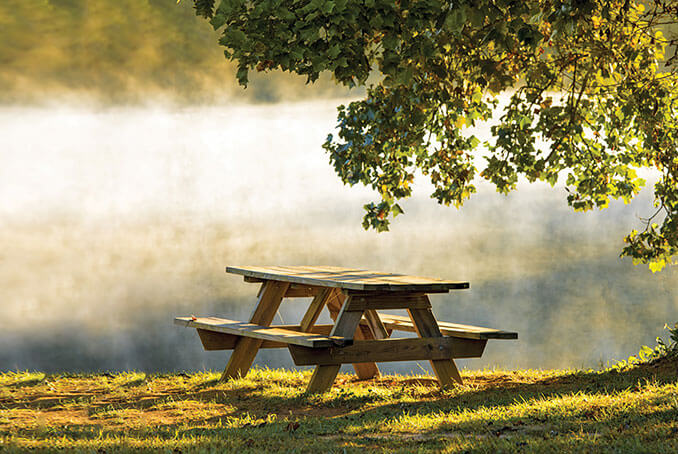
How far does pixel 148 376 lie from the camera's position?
9.35 m

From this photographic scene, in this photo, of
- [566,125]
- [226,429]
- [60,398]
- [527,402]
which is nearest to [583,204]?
[566,125]

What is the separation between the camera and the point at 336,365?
7285 mm

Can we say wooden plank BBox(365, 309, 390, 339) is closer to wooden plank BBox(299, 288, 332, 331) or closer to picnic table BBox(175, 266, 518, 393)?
picnic table BBox(175, 266, 518, 393)

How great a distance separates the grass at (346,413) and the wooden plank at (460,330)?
0.61 meters

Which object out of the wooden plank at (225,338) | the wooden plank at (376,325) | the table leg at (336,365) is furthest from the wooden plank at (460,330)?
the table leg at (336,365)

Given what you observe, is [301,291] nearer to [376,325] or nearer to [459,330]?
[376,325]

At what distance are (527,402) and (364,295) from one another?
1901 mm

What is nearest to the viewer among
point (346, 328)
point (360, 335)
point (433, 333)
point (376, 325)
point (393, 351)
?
point (346, 328)

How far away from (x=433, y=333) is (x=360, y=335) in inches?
52.4

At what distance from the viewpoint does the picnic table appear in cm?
717

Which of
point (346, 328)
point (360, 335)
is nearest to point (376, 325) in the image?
point (360, 335)

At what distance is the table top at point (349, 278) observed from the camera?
7.12 metres

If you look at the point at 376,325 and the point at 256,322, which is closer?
the point at 376,325

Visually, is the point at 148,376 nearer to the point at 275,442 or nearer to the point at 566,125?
the point at 275,442
